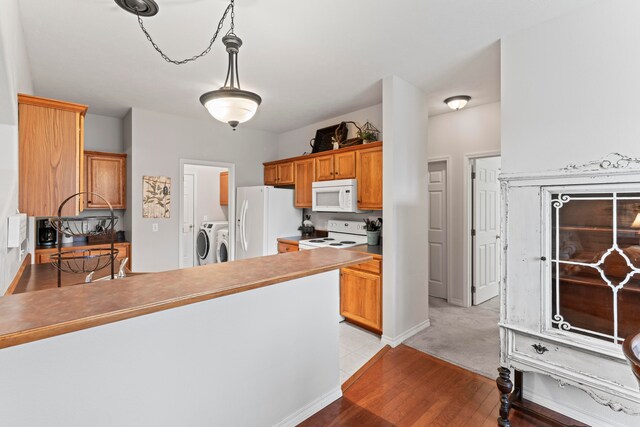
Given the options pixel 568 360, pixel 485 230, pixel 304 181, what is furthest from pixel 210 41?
pixel 485 230

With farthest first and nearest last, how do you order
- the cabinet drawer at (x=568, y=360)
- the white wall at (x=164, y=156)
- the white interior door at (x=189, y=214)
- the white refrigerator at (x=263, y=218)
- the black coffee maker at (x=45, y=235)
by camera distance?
1. the white interior door at (x=189, y=214)
2. the white refrigerator at (x=263, y=218)
3. the white wall at (x=164, y=156)
4. the black coffee maker at (x=45, y=235)
5. the cabinet drawer at (x=568, y=360)

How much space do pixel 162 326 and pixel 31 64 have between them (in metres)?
2.93

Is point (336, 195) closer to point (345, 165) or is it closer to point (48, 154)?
point (345, 165)

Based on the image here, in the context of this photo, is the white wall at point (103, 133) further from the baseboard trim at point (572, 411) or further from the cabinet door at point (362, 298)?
the baseboard trim at point (572, 411)

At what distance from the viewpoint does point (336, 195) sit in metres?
3.88

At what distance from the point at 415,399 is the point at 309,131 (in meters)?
3.80

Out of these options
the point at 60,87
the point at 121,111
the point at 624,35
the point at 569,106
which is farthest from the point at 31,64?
the point at 624,35

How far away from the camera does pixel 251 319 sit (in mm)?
1610

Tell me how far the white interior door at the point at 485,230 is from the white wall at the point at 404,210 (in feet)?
3.69

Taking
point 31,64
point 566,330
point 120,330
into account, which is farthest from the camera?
point 31,64

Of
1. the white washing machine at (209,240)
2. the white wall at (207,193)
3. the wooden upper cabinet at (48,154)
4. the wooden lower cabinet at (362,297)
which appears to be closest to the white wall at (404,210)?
the wooden lower cabinet at (362,297)

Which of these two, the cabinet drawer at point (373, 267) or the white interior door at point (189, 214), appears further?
the white interior door at point (189, 214)

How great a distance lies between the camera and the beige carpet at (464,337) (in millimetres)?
2676

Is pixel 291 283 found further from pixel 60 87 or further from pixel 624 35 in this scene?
pixel 60 87
